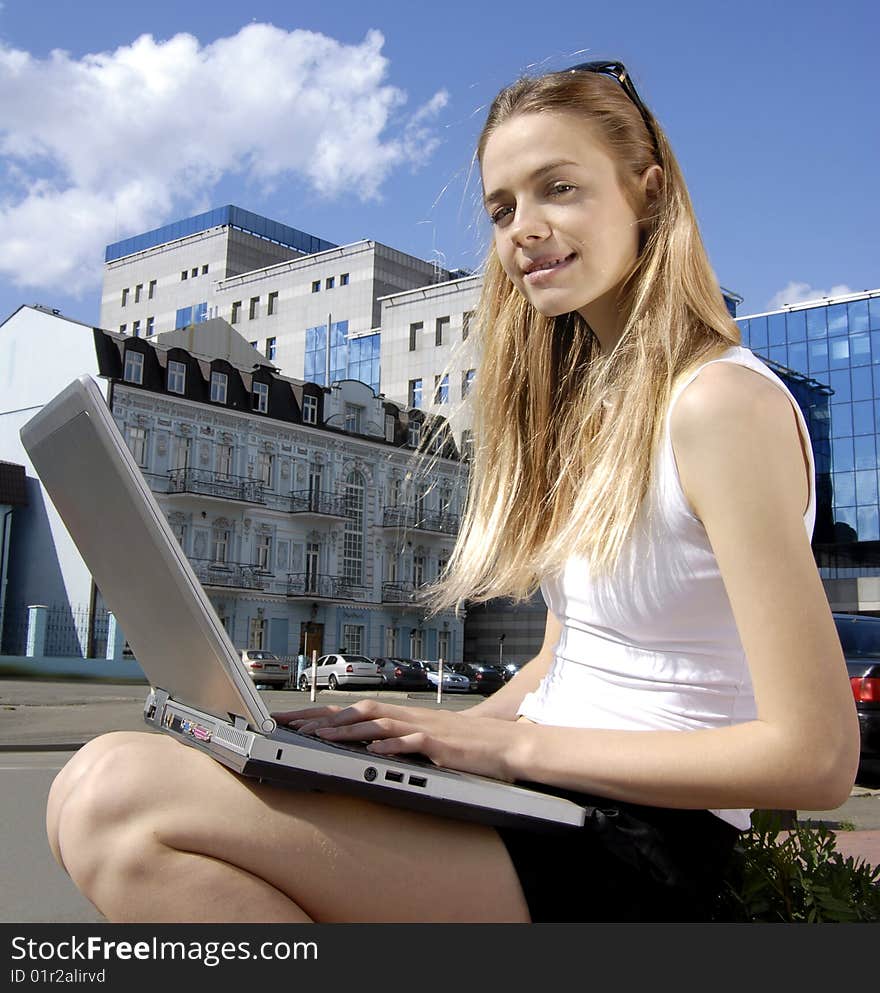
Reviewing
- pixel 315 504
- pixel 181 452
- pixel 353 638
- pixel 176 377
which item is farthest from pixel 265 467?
pixel 353 638

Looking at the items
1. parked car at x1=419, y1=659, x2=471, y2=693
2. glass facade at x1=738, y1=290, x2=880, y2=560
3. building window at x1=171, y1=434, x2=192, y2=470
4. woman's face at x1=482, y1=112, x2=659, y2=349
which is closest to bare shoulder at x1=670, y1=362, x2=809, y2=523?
woman's face at x1=482, y1=112, x2=659, y2=349

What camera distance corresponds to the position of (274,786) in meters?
1.25

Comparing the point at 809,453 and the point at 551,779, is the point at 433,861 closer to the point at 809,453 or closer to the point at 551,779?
the point at 551,779

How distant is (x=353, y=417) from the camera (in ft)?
144

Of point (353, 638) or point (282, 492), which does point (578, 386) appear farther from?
point (353, 638)

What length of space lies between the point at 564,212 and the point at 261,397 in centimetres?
3916

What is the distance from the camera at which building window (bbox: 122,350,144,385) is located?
3564cm

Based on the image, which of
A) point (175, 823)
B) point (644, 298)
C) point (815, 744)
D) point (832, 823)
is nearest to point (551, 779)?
point (815, 744)

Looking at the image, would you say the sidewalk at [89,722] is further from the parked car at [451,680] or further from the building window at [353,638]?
the building window at [353,638]

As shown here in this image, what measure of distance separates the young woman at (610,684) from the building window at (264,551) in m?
38.3

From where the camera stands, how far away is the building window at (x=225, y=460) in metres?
38.2

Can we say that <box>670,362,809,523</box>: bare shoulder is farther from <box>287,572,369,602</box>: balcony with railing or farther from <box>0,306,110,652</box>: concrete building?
<box>287,572,369,602</box>: balcony with railing

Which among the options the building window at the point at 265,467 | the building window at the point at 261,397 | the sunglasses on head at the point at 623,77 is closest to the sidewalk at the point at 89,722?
the sunglasses on head at the point at 623,77
